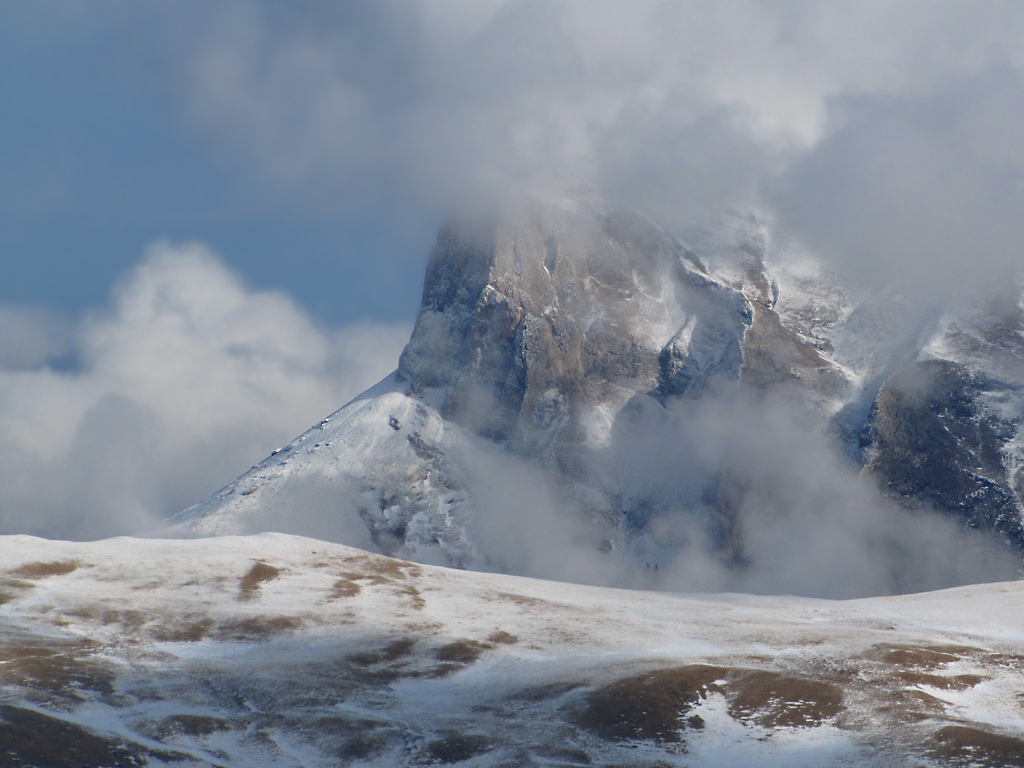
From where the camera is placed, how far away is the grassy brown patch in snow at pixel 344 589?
103875 millimetres

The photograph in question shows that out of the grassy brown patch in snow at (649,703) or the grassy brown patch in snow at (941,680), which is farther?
the grassy brown patch in snow at (941,680)

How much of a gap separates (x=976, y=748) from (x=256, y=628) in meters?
57.1

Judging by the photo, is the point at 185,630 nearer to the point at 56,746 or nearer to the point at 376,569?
the point at 56,746

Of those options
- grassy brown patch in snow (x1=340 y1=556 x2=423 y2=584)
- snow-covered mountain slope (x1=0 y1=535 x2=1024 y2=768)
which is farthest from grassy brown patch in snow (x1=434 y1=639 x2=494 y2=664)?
grassy brown patch in snow (x1=340 y1=556 x2=423 y2=584)

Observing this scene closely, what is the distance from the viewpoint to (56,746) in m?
57.9

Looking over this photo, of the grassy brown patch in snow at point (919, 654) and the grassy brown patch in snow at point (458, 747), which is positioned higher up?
the grassy brown patch in snow at point (919, 654)

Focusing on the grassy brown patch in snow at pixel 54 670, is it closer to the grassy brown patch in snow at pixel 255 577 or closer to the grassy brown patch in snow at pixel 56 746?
the grassy brown patch in snow at pixel 56 746

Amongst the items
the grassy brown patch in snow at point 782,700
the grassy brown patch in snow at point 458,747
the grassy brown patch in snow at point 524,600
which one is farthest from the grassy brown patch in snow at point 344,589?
the grassy brown patch in snow at point 782,700

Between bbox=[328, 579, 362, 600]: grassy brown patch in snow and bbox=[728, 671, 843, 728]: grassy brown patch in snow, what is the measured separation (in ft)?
143

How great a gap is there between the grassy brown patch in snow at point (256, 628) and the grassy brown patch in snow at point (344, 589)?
1007cm

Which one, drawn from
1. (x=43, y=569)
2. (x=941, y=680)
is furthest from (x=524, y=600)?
(x=43, y=569)

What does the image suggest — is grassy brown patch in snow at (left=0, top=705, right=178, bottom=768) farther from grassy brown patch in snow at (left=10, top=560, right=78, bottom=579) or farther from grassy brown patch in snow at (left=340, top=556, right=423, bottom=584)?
grassy brown patch in snow at (left=340, top=556, right=423, bottom=584)

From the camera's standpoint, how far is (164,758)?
59312 millimetres

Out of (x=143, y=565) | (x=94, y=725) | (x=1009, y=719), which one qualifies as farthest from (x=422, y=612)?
(x=1009, y=719)
